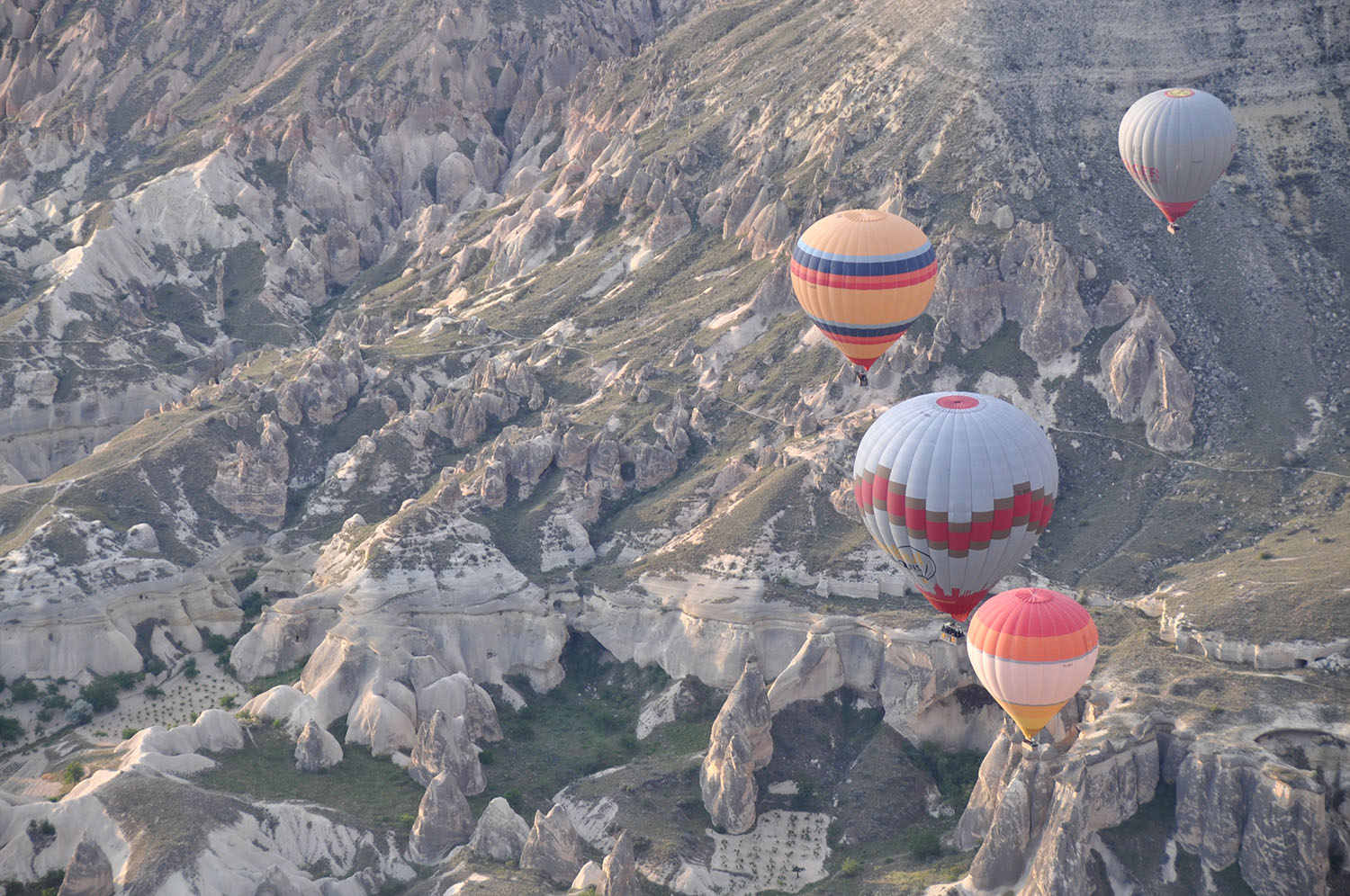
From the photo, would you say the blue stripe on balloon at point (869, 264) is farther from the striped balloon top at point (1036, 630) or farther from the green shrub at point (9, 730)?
the green shrub at point (9, 730)

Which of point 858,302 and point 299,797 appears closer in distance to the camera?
point 299,797

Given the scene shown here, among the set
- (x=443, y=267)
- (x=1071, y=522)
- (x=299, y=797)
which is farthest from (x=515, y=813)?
(x=443, y=267)

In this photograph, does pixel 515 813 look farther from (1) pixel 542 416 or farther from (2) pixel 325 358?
(2) pixel 325 358

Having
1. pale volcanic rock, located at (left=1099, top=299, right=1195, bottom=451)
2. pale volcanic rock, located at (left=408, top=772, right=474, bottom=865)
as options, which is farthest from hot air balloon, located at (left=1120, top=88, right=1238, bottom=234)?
pale volcanic rock, located at (left=408, top=772, right=474, bottom=865)

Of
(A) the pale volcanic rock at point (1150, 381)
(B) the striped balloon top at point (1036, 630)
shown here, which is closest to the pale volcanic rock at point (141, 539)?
(B) the striped balloon top at point (1036, 630)

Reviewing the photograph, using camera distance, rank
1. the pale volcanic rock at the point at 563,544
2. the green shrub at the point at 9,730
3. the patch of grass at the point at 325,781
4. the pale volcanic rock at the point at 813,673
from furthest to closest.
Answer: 1. the pale volcanic rock at the point at 563,544
2. the green shrub at the point at 9,730
3. the pale volcanic rock at the point at 813,673
4. the patch of grass at the point at 325,781

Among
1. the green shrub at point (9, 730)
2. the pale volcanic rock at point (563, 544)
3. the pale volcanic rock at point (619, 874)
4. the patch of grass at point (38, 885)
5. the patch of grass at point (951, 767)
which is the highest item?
the patch of grass at point (38, 885)

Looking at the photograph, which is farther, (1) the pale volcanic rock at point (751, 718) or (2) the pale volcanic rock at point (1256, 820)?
(1) the pale volcanic rock at point (751, 718)
